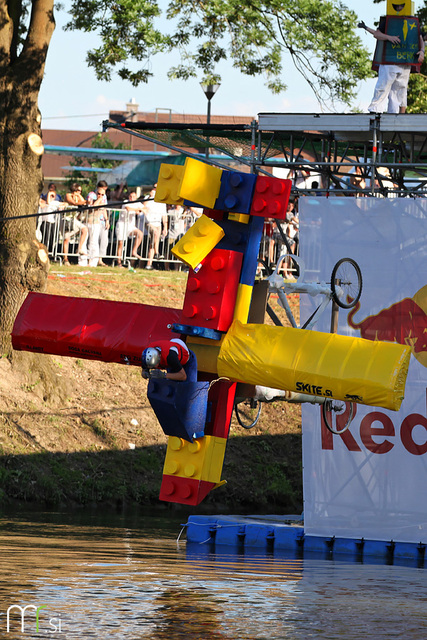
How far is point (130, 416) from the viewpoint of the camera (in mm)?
21797

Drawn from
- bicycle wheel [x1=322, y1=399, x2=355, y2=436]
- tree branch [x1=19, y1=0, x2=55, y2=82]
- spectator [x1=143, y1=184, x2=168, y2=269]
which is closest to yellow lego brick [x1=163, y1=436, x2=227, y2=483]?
bicycle wheel [x1=322, y1=399, x2=355, y2=436]

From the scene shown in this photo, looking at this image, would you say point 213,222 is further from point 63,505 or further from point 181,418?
point 63,505

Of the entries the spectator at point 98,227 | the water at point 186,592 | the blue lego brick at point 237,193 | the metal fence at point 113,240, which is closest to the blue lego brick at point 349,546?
the water at point 186,592

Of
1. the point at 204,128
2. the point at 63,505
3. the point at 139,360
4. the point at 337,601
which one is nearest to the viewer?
the point at 337,601

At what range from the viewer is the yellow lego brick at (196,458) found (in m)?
12.7

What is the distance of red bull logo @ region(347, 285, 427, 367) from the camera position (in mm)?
14656

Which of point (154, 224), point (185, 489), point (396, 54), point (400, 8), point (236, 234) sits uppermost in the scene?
point (400, 8)

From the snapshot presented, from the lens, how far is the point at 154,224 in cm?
2595

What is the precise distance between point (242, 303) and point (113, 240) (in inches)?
559

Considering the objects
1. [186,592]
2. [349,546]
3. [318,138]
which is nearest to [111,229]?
[318,138]

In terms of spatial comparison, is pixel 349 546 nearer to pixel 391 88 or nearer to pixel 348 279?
pixel 348 279

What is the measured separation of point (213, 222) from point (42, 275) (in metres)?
8.50

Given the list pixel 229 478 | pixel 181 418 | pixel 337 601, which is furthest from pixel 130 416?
pixel 337 601

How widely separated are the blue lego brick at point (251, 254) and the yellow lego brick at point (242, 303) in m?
0.07
